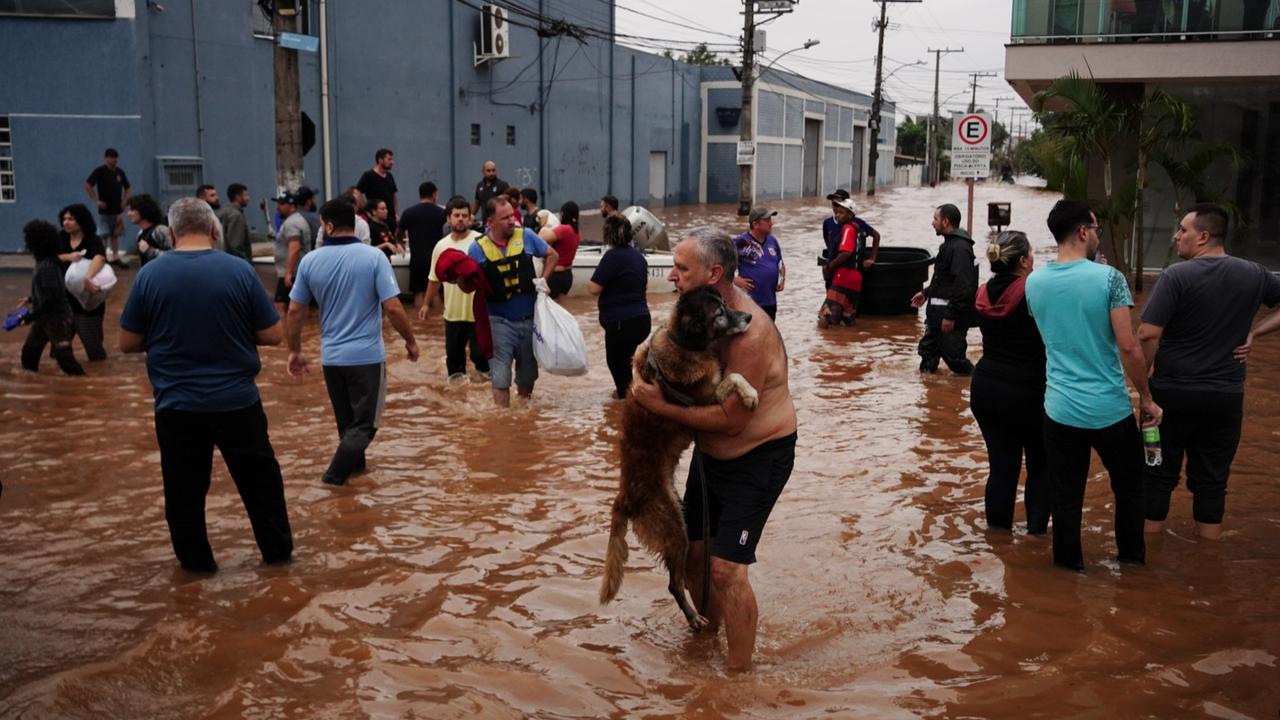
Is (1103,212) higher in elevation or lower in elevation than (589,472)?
higher

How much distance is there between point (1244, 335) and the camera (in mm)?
5781

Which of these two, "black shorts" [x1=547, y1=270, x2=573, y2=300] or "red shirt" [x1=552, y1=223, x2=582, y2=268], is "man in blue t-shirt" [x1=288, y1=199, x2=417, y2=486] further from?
"black shorts" [x1=547, y1=270, x2=573, y2=300]

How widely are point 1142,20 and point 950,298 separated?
8250 millimetres

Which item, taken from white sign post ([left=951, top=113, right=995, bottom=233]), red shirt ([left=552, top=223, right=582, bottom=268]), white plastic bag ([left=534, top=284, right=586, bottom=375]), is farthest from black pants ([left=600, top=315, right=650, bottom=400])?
white sign post ([left=951, top=113, right=995, bottom=233])

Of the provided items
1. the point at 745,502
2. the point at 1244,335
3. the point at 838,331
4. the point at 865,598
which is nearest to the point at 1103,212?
the point at 838,331

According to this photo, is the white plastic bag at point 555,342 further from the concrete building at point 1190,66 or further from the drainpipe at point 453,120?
the drainpipe at point 453,120

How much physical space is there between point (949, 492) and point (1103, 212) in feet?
35.5

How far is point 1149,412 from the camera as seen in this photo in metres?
5.47

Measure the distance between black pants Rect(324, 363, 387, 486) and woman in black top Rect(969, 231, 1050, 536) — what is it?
361cm

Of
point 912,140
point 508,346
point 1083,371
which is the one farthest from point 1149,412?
point 912,140

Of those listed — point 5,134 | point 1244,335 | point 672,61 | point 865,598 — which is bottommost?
point 865,598

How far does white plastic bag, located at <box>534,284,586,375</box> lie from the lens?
909cm

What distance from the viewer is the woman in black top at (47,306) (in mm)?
10208

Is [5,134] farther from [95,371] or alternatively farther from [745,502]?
[745,502]
